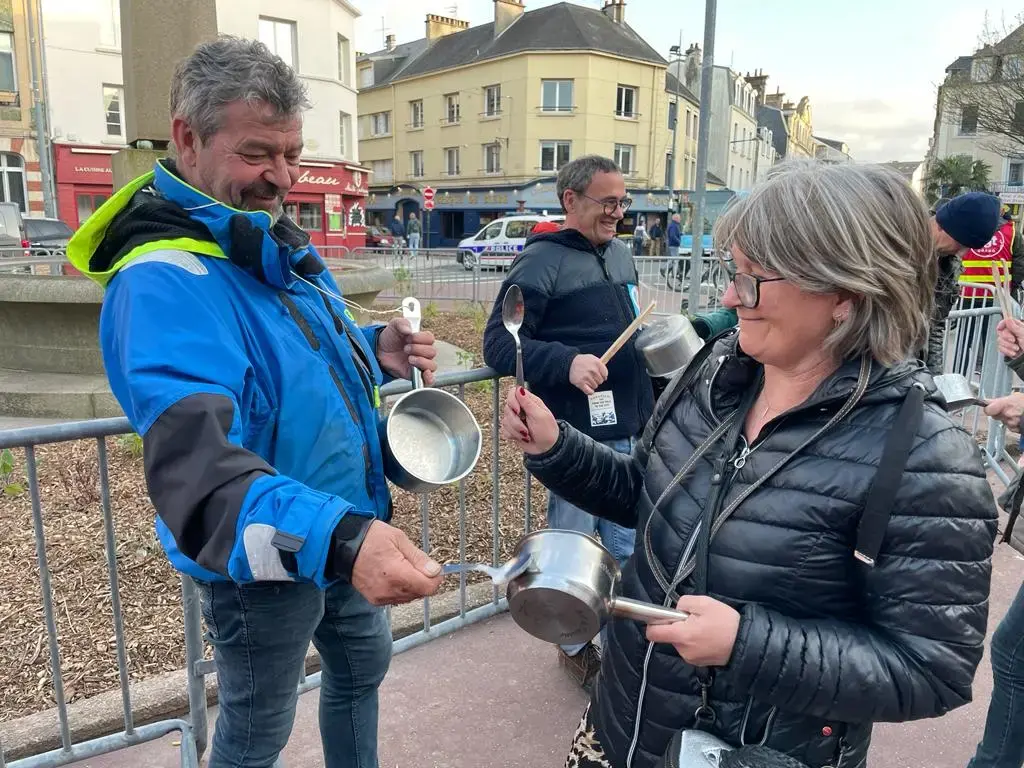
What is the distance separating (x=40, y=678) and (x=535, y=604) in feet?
7.94

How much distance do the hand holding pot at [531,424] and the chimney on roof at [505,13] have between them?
1621 inches

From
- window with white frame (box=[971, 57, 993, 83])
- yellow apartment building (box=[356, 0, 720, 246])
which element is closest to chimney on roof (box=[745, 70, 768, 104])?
yellow apartment building (box=[356, 0, 720, 246])

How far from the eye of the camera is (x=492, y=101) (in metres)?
38.4

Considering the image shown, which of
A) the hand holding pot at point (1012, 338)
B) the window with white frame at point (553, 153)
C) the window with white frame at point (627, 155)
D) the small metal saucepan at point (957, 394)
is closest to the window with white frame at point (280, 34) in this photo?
the window with white frame at point (553, 153)

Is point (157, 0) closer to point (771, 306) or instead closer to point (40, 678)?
point (40, 678)

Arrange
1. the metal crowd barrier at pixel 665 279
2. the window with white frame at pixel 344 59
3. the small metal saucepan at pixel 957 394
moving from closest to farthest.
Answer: the small metal saucepan at pixel 957 394 → the metal crowd barrier at pixel 665 279 → the window with white frame at pixel 344 59

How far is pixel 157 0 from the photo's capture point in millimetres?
4867

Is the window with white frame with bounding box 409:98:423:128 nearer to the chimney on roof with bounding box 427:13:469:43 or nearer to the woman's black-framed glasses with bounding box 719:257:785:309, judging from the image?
the chimney on roof with bounding box 427:13:469:43

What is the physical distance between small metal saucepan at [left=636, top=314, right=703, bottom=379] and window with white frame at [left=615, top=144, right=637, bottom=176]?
1443 inches

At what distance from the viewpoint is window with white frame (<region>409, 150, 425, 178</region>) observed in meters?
42.5

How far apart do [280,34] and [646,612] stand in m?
28.6

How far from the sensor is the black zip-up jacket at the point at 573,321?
299 centimetres

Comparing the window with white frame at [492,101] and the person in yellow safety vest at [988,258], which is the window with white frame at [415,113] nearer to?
the window with white frame at [492,101]

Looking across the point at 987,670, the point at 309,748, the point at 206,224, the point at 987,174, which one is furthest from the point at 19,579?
the point at 987,174
